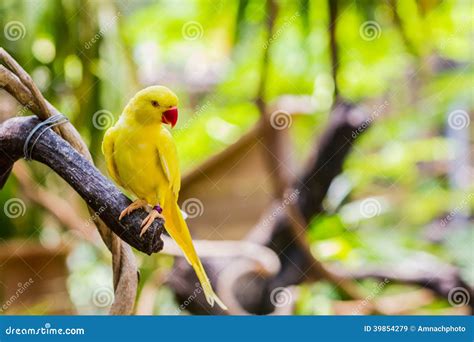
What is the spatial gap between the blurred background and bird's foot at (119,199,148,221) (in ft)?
1.39

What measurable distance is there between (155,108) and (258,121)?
583 mm

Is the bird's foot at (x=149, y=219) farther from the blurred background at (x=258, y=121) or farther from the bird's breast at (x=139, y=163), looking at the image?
the blurred background at (x=258, y=121)

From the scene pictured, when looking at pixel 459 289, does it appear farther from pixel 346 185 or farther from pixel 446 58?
pixel 446 58

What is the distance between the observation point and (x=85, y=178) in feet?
3.35

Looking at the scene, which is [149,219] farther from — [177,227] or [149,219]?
[177,227]

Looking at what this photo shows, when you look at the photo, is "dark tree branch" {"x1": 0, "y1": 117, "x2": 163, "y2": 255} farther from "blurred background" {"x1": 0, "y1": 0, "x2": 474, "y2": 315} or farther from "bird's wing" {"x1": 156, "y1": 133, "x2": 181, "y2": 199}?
"blurred background" {"x1": 0, "y1": 0, "x2": 474, "y2": 315}

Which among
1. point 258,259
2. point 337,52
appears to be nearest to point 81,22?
point 337,52

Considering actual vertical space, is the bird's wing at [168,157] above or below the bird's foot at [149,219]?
above

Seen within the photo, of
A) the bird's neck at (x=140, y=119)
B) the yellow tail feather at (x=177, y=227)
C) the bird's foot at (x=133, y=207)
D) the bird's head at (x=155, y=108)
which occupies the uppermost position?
the bird's head at (x=155, y=108)

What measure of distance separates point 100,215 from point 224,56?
0.72 m

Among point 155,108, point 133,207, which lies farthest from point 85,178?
point 155,108

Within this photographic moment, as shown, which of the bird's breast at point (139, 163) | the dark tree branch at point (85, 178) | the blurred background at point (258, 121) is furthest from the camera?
the blurred background at point (258, 121)

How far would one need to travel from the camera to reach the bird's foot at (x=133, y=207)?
103 centimetres

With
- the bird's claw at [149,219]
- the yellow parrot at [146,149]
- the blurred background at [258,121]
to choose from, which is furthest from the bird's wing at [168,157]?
the blurred background at [258,121]
